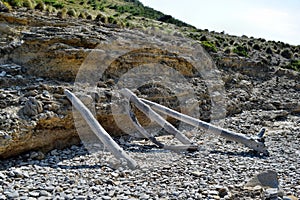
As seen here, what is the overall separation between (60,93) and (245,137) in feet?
18.8

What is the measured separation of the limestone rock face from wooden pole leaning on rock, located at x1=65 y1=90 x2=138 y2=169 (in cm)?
35

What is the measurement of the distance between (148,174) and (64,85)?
453 cm

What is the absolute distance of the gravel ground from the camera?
6.01 meters

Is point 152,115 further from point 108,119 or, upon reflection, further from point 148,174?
point 148,174

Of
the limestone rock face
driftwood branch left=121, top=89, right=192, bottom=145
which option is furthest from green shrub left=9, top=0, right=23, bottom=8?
driftwood branch left=121, top=89, right=192, bottom=145

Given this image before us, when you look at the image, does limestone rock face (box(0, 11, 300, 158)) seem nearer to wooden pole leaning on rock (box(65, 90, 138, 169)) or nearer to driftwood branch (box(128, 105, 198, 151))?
wooden pole leaning on rock (box(65, 90, 138, 169))

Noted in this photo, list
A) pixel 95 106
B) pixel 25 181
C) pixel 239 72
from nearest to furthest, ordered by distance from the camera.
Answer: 1. pixel 25 181
2. pixel 95 106
3. pixel 239 72

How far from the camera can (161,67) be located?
43.3 feet

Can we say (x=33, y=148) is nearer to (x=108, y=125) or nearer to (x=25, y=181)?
(x=25, y=181)

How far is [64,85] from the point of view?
398 inches

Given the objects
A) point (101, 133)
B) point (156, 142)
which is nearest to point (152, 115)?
point (156, 142)

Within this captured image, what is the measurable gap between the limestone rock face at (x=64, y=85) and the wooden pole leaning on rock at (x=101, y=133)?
35 cm

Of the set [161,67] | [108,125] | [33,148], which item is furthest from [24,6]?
[33,148]

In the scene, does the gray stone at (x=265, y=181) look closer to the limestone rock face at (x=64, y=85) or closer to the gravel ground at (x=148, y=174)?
the gravel ground at (x=148, y=174)
